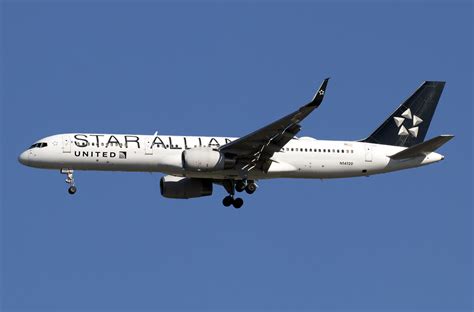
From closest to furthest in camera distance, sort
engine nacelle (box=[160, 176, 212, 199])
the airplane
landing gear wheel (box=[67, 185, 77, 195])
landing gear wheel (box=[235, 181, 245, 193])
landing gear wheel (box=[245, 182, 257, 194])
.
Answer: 1. the airplane
2. landing gear wheel (box=[67, 185, 77, 195])
3. landing gear wheel (box=[245, 182, 257, 194])
4. landing gear wheel (box=[235, 181, 245, 193])
5. engine nacelle (box=[160, 176, 212, 199])

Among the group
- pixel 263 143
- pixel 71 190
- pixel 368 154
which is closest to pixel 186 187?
pixel 71 190

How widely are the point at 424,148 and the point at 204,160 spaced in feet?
40.4

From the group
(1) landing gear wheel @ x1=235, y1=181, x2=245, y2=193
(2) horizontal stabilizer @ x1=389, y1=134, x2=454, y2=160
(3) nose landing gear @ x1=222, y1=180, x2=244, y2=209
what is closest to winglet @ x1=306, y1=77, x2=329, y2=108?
(2) horizontal stabilizer @ x1=389, y1=134, x2=454, y2=160

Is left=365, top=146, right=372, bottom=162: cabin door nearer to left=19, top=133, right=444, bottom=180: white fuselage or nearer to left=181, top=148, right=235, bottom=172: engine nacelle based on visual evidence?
left=19, top=133, right=444, bottom=180: white fuselage

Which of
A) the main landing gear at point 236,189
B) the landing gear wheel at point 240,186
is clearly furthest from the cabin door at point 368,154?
the landing gear wheel at point 240,186

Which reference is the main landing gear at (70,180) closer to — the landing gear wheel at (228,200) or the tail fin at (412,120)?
the landing gear wheel at (228,200)

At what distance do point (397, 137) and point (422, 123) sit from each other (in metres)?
1.97

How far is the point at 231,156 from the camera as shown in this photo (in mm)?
57219

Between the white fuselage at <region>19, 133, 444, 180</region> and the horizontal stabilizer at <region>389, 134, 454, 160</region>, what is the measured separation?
1.22 feet

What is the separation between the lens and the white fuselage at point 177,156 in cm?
5750

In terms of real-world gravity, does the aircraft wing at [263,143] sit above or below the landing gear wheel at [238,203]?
above

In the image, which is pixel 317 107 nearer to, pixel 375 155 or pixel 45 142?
pixel 375 155

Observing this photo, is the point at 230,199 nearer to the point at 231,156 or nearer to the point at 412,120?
the point at 231,156

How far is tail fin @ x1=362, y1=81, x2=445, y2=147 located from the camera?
62.8 m
